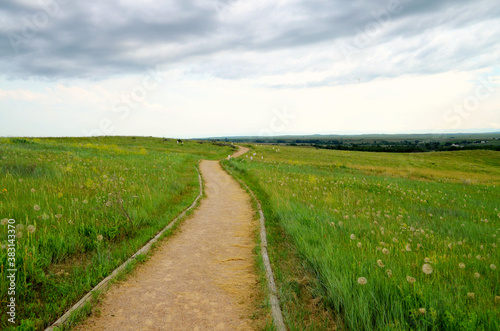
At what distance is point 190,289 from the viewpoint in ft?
15.9

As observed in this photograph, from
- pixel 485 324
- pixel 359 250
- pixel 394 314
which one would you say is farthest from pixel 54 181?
pixel 485 324

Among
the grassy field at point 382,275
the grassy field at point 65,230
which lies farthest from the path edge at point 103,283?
the grassy field at point 382,275

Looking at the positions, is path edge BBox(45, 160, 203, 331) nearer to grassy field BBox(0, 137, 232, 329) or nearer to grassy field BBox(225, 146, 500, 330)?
grassy field BBox(0, 137, 232, 329)

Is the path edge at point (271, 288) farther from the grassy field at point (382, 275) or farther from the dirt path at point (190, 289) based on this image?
the dirt path at point (190, 289)

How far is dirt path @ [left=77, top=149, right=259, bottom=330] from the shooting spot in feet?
12.8

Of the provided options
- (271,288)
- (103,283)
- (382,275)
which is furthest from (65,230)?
(382,275)

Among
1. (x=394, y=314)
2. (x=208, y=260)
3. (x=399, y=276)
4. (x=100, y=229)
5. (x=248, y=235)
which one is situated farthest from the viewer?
(x=248, y=235)

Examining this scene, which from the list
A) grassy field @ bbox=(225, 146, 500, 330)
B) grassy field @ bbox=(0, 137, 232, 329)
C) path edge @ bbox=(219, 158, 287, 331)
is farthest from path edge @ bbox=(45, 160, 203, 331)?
grassy field @ bbox=(225, 146, 500, 330)

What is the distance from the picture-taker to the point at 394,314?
11.2 feet

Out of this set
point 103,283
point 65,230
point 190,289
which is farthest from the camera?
point 65,230

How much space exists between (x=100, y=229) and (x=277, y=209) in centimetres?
568

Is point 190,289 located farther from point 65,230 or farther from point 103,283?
point 65,230

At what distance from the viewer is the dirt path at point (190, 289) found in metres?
3.90

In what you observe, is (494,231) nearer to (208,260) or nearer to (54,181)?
(208,260)
